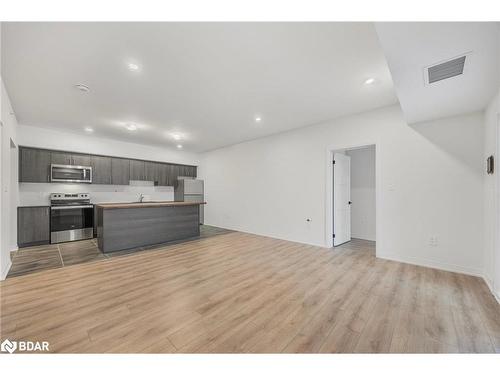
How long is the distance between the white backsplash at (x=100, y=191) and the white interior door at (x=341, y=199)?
17.8 feet

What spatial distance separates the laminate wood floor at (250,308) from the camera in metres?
1.55

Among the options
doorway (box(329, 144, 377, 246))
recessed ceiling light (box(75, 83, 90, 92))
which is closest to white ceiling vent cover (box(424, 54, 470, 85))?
doorway (box(329, 144, 377, 246))

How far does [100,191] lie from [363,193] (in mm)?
7040

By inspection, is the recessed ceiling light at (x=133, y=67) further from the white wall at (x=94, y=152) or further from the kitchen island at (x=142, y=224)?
the white wall at (x=94, y=152)

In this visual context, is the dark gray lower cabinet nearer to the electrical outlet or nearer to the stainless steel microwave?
the stainless steel microwave

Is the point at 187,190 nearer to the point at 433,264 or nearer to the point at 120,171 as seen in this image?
the point at 120,171

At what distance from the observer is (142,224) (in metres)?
4.35

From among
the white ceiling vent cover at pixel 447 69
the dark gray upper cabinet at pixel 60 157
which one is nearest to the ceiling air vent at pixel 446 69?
the white ceiling vent cover at pixel 447 69

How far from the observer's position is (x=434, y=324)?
1.78m

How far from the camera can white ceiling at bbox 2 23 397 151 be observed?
185 cm

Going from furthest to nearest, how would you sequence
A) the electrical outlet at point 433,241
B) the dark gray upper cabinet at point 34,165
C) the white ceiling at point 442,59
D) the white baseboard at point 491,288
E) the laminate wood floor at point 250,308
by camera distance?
the dark gray upper cabinet at point 34,165 → the electrical outlet at point 433,241 → the white baseboard at point 491,288 → the laminate wood floor at point 250,308 → the white ceiling at point 442,59

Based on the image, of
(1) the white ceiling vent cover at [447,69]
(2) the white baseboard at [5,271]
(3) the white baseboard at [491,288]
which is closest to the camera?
(1) the white ceiling vent cover at [447,69]

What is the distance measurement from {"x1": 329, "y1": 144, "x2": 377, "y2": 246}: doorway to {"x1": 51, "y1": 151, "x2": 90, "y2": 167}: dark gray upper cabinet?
6089 millimetres

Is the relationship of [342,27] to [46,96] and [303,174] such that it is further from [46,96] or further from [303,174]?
[46,96]
